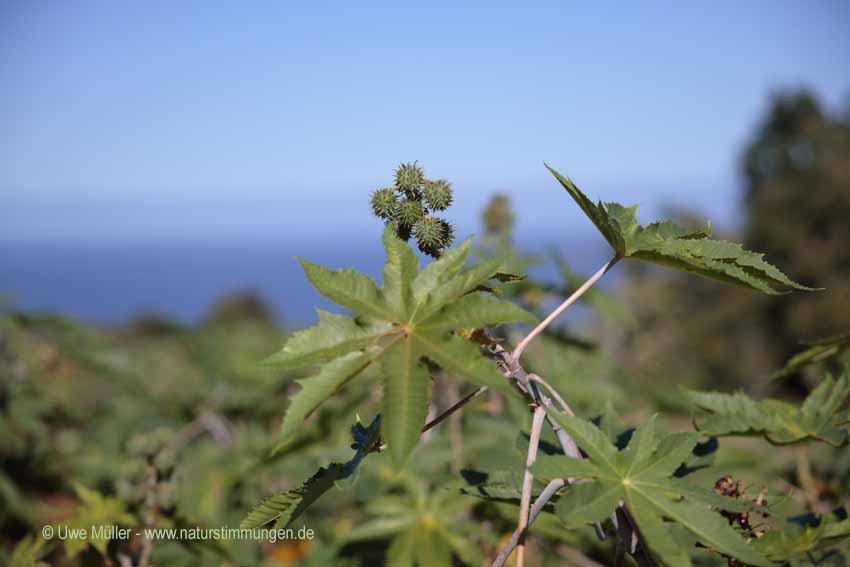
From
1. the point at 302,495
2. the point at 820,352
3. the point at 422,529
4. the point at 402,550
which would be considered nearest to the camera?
the point at 302,495

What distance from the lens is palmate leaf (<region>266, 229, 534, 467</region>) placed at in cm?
129

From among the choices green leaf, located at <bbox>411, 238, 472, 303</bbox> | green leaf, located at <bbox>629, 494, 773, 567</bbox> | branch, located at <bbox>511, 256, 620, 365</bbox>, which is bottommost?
green leaf, located at <bbox>629, 494, 773, 567</bbox>

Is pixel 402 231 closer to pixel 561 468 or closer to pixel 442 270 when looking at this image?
pixel 442 270

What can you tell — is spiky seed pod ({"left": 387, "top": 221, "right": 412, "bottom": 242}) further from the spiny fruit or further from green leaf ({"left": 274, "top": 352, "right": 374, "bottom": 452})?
green leaf ({"left": 274, "top": 352, "right": 374, "bottom": 452})

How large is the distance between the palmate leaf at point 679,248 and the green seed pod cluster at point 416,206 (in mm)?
322

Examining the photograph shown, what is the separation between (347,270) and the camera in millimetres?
1462

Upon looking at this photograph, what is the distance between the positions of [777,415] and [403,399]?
1.47m

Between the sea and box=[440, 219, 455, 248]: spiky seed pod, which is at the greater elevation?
the sea

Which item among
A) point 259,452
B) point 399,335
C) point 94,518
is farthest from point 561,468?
point 259,452

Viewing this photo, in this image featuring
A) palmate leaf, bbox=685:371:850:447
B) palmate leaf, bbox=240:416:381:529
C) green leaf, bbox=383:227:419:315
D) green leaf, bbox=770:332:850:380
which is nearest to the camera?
green leaf, bbox=383:227:419:315

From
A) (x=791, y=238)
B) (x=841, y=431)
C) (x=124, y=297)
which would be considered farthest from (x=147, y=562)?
(x=124, y=297)

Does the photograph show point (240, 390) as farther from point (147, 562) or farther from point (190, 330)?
point (190, 330)

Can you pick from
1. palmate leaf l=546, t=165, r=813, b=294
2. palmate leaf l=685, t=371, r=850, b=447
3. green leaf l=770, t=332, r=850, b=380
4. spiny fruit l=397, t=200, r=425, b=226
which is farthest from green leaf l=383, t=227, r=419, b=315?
green leaf l=770, t=332, r=850, b=380

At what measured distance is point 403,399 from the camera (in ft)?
4.26
